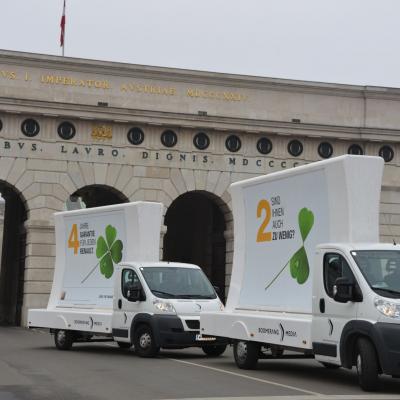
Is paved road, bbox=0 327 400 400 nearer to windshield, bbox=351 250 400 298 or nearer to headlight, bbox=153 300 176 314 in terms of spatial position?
headlight, bbox=153 300 176 314

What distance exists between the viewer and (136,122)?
34.5 metres

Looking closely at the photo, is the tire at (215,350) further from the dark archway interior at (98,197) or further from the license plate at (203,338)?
the dark archway interior at (98,197)

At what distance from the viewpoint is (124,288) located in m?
19.4

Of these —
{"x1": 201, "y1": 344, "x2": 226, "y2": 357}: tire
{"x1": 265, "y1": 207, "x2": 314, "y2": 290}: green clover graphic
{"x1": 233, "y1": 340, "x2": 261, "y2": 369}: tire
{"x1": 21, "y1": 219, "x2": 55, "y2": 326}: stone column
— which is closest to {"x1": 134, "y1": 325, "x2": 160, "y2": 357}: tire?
{"x1": 201, "y1": 344, "x2": 226, "y2": 357}: tire

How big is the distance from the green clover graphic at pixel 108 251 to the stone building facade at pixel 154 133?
1334 centimetres

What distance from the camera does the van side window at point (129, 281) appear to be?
19102 mm

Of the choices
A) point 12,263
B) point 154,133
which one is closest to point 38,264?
Answer: point 154,133

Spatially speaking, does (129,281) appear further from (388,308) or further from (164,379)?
(388,308)

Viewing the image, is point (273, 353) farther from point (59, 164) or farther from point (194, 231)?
point (194, 231)

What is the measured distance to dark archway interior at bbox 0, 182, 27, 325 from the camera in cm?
3791

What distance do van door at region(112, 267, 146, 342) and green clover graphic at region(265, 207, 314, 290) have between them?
4946 millimetres

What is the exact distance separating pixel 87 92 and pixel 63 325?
15.3 meters

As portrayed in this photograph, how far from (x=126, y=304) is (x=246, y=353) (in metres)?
4.33

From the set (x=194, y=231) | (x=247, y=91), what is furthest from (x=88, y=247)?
(x=194, y=231)
